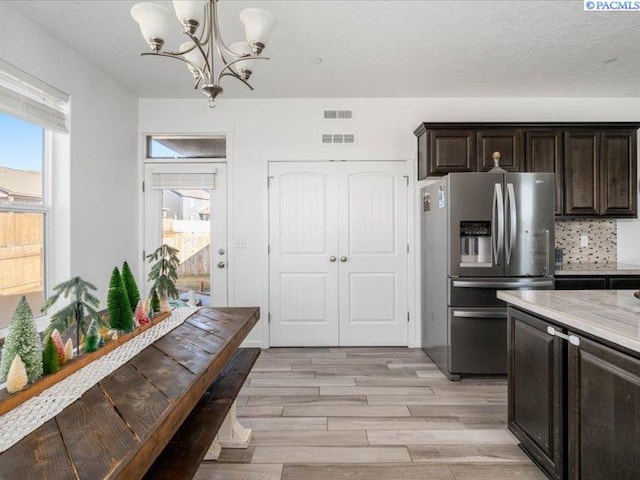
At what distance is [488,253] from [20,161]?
12.1 feet

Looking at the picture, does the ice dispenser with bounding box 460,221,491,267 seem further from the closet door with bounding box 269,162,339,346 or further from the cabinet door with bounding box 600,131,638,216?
the cabinet door with bounding box 600,131,638,216

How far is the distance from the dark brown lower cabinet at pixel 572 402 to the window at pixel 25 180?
3.25m

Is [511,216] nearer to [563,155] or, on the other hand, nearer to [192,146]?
[563,155]

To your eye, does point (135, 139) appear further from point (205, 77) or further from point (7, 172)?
point (205, 77)

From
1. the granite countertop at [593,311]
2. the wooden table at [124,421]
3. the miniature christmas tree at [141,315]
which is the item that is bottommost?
the wooden table at [124,421]

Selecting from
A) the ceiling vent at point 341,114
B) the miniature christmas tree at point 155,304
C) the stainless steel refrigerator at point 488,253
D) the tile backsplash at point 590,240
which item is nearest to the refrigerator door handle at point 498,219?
the stainless steel refrigerator at point 488,253

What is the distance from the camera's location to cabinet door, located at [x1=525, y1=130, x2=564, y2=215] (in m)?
3.67

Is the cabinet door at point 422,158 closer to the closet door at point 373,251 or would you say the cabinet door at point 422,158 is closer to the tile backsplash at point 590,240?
the closet door at point 373,251

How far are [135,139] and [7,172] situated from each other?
158cm

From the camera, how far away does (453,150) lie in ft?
12.0

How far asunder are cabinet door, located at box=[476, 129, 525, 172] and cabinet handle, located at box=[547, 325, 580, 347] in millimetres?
2257

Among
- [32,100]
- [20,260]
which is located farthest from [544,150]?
[20,260]

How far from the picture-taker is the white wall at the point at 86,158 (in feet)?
8.59

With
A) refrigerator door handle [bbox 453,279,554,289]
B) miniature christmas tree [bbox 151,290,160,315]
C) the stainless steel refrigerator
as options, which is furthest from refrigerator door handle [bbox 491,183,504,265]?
miniature christmas tree [bbox 151,290,160,315]
